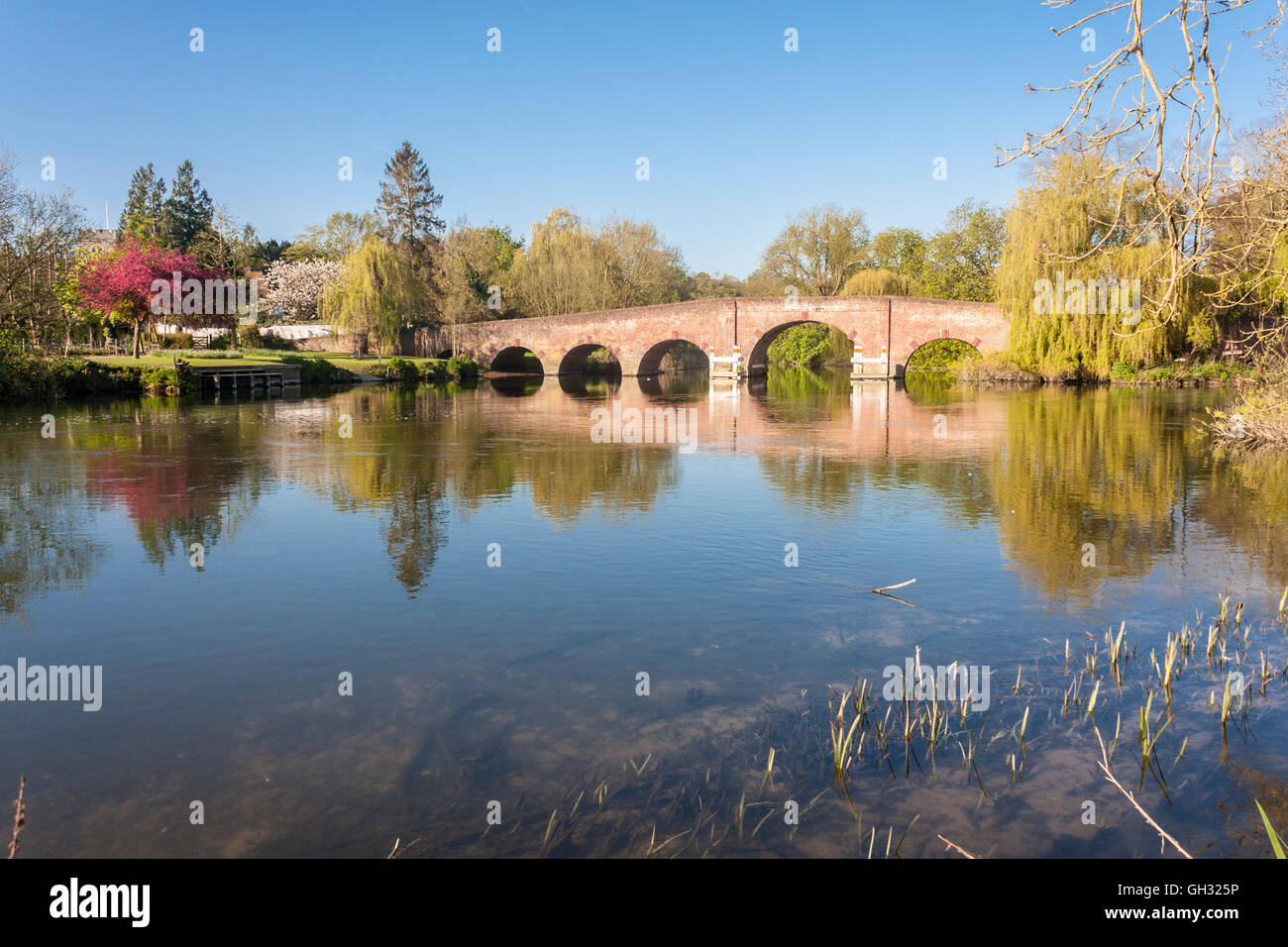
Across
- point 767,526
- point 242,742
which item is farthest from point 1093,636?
point 242,742

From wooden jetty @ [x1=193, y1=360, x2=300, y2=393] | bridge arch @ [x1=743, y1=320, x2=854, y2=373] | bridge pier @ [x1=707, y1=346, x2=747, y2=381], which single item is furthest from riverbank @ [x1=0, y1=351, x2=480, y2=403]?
bridge arch @ [x1=743, y1=320, x2=854, y2=373]

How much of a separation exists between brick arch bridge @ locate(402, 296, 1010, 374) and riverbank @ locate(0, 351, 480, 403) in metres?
6.08

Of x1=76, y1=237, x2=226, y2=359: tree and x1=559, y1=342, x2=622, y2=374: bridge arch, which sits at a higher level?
x1=76, y1=237, x2=226, y2=359: tree

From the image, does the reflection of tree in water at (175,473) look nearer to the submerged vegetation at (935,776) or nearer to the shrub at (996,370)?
the submerged vegetation at (935,776)

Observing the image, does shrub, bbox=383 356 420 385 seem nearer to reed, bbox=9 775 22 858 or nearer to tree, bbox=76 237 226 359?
tree, bbox=76 237 226 359

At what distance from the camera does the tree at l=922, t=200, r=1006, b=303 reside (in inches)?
2299

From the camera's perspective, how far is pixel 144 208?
77.5m

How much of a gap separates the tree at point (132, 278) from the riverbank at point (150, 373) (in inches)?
89.3

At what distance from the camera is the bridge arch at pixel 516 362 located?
57.7m

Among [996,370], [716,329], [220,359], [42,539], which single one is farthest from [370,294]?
[42,539]
